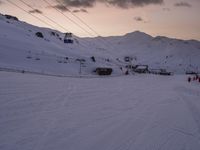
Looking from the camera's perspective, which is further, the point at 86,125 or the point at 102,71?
the point at 102,71

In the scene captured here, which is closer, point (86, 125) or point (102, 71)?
point (86, 125)

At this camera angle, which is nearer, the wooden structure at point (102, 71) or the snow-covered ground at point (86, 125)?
the snow-covered ground at point (86, 125)

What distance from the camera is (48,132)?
10898 mm

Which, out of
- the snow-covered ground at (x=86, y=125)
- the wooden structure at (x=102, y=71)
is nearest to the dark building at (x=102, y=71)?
the wooden structure at (x=102, y=71)

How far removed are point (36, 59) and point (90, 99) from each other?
39.1 meters

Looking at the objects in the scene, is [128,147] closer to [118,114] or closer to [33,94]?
[118,114]

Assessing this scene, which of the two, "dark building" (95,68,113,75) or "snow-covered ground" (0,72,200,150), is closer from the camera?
"snow-covered ground" (0,72,200,150)

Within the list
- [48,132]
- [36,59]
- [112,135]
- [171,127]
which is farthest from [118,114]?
[36,59]

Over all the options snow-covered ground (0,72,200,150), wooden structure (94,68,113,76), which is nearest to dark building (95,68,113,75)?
wooden structure (94,68,113,76)

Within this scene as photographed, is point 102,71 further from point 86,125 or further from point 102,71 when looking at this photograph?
point 86,125

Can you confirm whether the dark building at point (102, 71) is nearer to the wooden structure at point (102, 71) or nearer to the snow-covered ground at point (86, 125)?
the wooden structure at point (102, 71)

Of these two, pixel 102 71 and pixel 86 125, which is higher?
pixel 102 71

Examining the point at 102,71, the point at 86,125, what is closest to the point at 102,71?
the point at 102,71

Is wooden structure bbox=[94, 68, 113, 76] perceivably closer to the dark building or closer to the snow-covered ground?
the dark building
